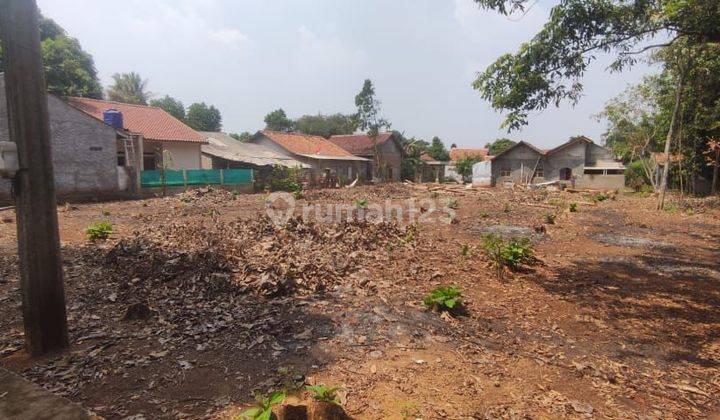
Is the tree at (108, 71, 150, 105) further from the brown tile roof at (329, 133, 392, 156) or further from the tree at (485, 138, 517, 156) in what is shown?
the tree at (485, 138, 517, 156)

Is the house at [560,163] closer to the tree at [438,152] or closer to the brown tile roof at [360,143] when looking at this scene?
the brown tile roof at [360,143]

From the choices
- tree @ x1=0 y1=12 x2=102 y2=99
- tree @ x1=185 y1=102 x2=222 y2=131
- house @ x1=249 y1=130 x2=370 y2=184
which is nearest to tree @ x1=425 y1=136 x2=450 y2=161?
house @ x1=249 y1=130 x2=370 y2=184

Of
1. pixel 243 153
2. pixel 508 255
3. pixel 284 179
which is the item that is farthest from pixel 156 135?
pixel 508 255

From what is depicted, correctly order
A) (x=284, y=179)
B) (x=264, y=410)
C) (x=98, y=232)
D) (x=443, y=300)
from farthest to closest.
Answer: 1. (x=284, y=179)
2. (x=98, y=232)
3. (x=443, y=300)
4. (x=264, y=410)

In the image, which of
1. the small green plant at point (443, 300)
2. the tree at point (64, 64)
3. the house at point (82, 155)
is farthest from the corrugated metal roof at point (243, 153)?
the small green plant at point (443, 300)

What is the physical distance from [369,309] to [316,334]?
102 centimetres

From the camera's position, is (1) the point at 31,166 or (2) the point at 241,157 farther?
(2) the point at 241,157

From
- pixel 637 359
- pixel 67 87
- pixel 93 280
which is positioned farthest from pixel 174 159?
pixel 637 359

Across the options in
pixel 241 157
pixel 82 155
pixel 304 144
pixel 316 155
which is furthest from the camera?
pixel 304 144

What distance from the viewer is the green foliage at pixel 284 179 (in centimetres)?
2712

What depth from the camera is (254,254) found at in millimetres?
7660

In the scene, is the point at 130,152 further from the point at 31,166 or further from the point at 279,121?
the point at 279,121

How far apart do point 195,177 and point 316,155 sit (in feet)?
43.1

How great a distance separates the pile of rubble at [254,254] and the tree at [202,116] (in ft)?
148
